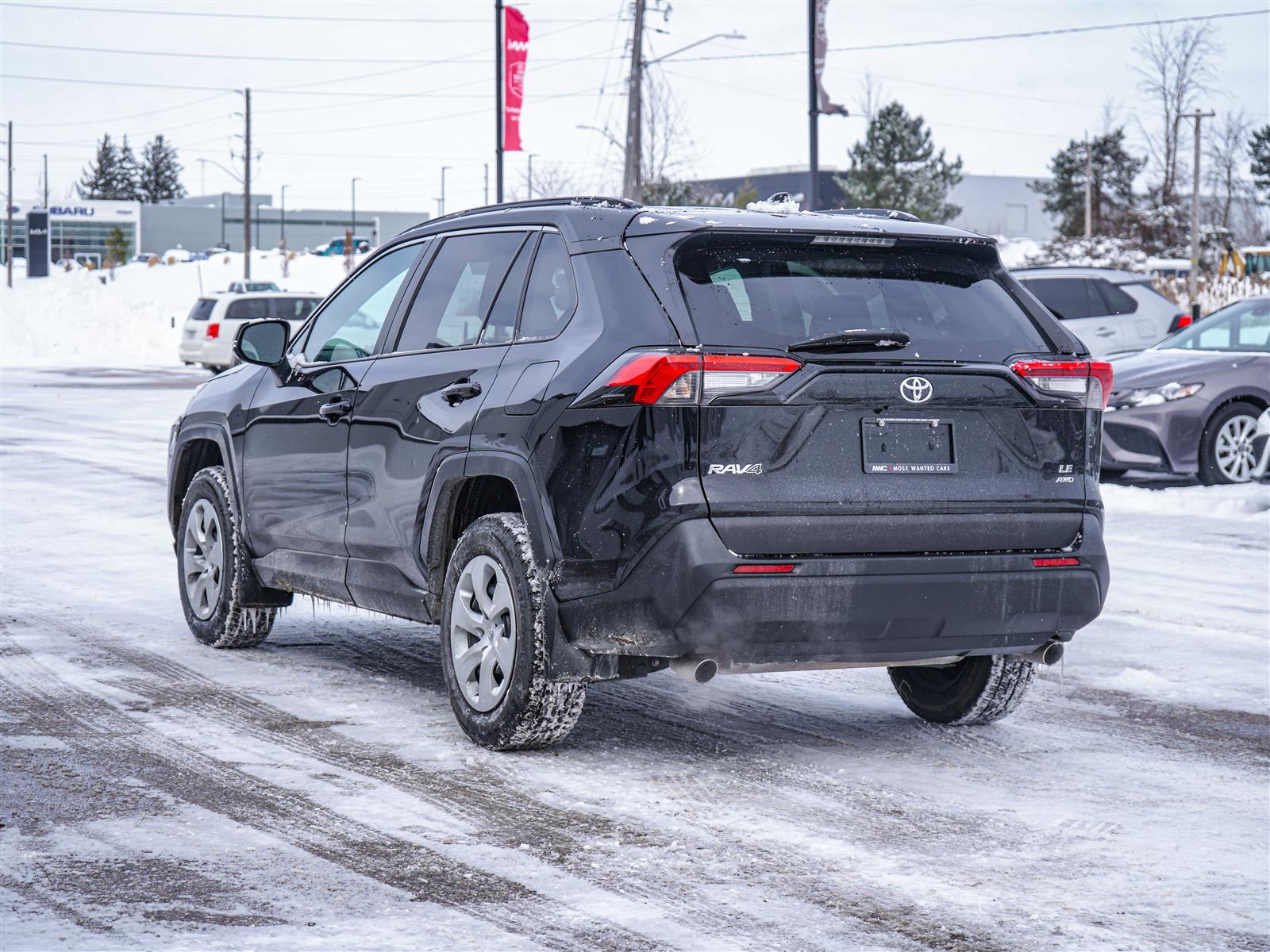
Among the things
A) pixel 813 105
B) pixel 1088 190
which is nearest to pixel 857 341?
pixel 813 105

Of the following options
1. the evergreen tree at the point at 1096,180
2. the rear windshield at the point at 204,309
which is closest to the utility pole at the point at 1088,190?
the evergreen tree at the point at 1096,180

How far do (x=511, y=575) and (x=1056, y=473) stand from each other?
1.81 metres

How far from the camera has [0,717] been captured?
20.2 feet

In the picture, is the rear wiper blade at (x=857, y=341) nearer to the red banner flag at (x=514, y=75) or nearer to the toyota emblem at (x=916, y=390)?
the toyota emblem at (x=916, y=390)

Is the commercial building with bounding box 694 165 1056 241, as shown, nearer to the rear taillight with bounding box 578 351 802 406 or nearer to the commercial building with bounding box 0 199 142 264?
the commercial building with bounding box 0 199 142 264

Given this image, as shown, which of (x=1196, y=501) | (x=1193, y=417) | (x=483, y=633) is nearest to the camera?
(x=483, y=633)

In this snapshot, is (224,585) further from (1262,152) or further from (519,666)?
(1262,152)

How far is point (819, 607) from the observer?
505 centimetres

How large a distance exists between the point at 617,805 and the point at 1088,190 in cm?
8243

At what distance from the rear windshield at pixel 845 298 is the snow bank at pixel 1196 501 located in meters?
7.98

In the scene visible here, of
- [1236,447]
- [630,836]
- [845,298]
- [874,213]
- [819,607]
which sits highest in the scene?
[874,213]

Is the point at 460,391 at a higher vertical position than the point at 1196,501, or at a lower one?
higher

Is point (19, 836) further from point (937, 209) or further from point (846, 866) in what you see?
point (937, 209)

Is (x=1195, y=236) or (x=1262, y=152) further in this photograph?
(x=1262, y=152)
